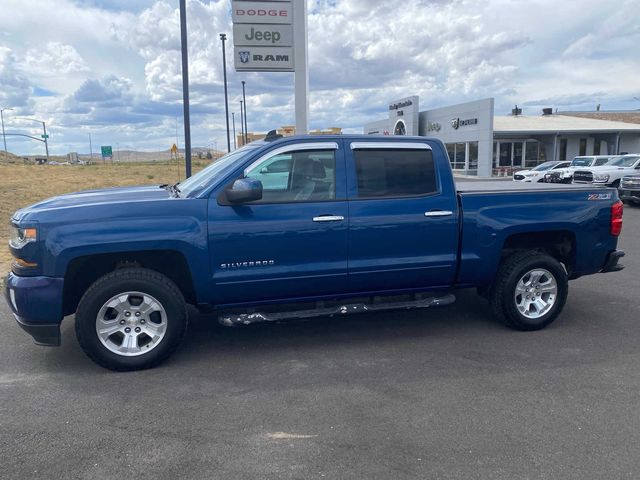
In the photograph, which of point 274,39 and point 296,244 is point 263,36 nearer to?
point 274,39

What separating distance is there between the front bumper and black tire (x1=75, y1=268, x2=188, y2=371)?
0.61 ft

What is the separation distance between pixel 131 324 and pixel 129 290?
31 cm

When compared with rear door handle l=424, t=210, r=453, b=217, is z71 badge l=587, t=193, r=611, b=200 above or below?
above

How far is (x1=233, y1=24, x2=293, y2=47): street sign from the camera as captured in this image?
13.6m

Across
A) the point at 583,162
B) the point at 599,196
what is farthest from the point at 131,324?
the point at 583,162

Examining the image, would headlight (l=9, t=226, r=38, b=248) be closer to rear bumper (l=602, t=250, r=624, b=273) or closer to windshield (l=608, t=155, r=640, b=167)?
rear bumper (l=602, t=250, r=624, b=273)

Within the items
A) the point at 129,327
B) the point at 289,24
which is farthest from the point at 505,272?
the point at 289,24

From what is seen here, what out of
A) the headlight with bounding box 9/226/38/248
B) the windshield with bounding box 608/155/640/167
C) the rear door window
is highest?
the windshield with bounding box 608/155/640/167

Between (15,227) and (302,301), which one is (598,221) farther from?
(15,227)

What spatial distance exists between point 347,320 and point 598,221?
2844 mm

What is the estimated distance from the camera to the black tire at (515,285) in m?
5.30

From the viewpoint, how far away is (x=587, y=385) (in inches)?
162

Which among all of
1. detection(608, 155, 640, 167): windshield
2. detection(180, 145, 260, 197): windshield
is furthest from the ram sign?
detection(608, 155, 640, 167): windshield

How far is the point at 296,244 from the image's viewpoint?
15.3ft
